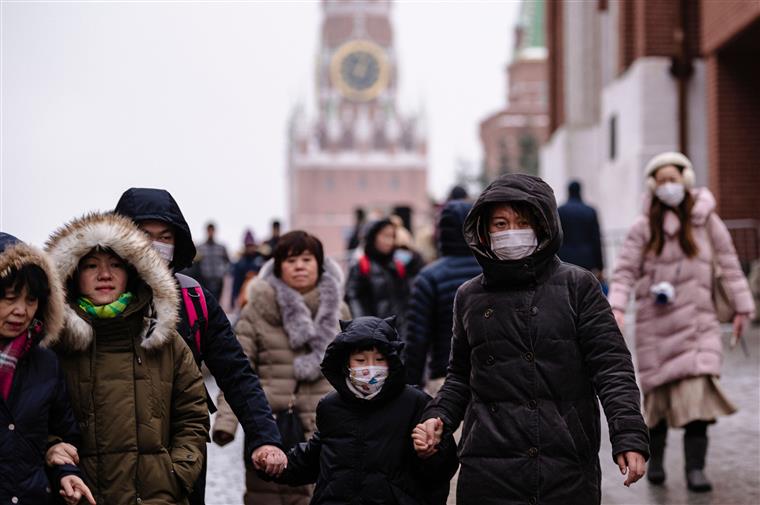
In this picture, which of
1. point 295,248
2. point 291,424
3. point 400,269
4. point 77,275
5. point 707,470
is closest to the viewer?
point 77,275

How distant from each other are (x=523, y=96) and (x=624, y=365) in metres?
90.3

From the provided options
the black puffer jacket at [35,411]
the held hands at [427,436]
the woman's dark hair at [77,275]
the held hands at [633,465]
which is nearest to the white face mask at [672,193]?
the held hands at [427,436]

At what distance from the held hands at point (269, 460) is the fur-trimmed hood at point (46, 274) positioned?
1022 millimetres

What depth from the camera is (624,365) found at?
463cm

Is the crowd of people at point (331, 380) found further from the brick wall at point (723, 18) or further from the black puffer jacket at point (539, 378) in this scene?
the brick wall at point (723, 18)

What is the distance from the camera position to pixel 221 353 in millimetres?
5383

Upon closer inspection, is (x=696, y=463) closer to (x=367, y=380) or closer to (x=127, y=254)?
(x=367, y=380)

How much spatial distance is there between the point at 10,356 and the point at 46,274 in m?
0.30

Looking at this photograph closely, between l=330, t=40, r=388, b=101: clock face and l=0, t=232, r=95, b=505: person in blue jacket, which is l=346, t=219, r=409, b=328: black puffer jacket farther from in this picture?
l=330, t=40, r=388, b=101: clock face

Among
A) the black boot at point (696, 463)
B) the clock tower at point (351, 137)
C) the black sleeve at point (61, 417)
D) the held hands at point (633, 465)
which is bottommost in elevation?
the black boot at point (696, 463)

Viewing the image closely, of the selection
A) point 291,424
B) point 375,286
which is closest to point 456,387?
point 291,424

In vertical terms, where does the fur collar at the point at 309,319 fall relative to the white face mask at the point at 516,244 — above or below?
below

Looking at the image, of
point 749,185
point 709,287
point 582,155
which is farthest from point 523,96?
point 709,287

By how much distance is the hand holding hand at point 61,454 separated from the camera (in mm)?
4461
